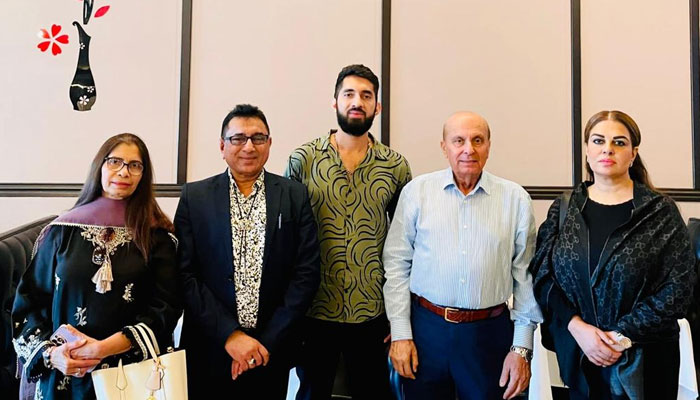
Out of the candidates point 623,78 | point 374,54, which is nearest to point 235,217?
point 374,54

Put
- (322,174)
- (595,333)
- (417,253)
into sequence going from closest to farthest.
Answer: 1. (595,333)
2. (417,253)
3. (322,174)

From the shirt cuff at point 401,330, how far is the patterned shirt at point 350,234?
0.16 m

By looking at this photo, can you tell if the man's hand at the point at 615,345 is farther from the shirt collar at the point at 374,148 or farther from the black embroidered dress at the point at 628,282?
the shirt collar at the point at 374,148

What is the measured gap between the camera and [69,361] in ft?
4.44

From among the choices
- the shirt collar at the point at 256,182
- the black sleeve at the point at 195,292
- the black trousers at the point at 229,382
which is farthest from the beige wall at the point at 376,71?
the black trousers at the point at 229,382

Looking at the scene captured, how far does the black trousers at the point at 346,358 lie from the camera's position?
1.75 metres

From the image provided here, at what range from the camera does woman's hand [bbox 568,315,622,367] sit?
4.57 feet

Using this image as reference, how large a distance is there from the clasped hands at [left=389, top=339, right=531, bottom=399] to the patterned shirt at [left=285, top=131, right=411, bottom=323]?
0.21m

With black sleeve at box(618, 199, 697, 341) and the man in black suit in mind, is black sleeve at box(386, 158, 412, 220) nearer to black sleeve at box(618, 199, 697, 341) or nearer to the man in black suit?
the man in black suit

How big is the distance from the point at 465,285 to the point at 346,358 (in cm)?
58

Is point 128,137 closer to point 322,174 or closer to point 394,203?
point 322,174

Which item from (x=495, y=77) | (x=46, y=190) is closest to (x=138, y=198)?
(x=46, y=190)

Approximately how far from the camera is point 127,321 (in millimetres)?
1455

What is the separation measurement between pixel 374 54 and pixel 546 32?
114 cm
